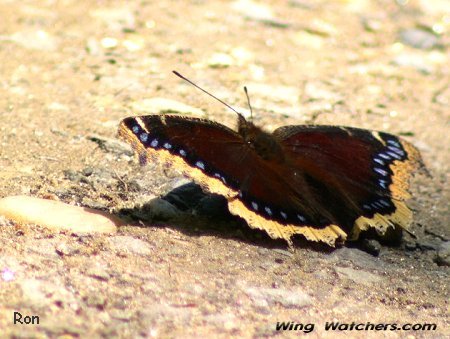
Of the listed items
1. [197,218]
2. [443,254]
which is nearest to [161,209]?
[197,218]

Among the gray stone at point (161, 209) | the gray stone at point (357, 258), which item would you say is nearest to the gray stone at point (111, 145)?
the gray stone at point (161, 209)

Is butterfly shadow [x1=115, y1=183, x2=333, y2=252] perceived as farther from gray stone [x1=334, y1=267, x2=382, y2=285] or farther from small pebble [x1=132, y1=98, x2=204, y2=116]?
small pebble [x1=132, y1=98, x2=204, y2=116]

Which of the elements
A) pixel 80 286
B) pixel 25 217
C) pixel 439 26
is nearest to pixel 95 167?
pixel 25 217

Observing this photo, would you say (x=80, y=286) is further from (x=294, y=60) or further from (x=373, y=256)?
(x=294, y=60)

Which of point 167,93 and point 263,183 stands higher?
point 263,183

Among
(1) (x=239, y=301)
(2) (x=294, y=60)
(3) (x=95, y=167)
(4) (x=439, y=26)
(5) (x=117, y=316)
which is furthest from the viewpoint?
(4) (x=439, y=26)

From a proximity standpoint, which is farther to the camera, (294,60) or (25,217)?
(294,60)
